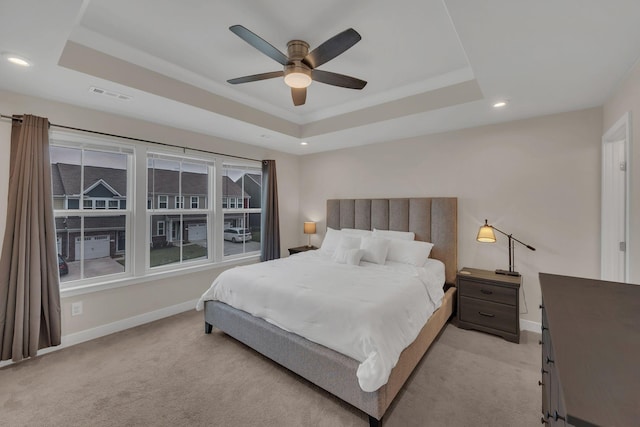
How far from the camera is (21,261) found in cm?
227

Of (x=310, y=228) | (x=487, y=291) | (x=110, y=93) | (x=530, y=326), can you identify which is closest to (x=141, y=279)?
(x=110, y=93)

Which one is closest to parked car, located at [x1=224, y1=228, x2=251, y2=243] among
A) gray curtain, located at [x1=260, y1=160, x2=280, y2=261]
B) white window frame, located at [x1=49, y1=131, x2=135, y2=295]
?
gray curtain, located at [x1=260, y1=160, x2=280, y2=261]

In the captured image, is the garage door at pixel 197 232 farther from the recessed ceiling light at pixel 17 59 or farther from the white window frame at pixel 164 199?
the recessed ceiling light at pixel 17 59

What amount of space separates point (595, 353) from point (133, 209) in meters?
3.87

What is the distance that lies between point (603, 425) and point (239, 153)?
14.0 feet

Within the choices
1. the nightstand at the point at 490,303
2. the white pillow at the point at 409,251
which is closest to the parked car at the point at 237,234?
the white pillow at the point at 409,251

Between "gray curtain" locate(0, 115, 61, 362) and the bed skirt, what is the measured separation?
149 cm

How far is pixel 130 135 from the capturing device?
301 cm

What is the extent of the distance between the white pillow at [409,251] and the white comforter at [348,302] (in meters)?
0.21

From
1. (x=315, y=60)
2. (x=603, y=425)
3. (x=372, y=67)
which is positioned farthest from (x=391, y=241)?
(x=603, y=425)

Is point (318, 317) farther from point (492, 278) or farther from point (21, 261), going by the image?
point (21, 261)

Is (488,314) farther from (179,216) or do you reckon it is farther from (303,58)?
(179,216)

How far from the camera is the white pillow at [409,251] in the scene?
3175 mm

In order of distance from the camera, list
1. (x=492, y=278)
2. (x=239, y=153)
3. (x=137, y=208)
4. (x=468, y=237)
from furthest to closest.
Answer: (x=239, y=153) → (x=468, y=237) → (x=137, y=208) → (x=492, y=278)
